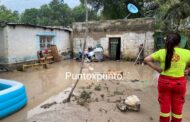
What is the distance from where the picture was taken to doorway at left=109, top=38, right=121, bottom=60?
15.3 meters

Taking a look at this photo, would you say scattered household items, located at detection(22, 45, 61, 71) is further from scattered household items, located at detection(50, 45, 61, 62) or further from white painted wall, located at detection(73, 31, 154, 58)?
white painted wall, located at detection(73, 31, 154, 58)

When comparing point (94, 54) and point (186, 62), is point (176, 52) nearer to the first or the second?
point (186, 62)

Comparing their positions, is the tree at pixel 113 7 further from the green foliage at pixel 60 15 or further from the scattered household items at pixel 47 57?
the green foliage at pixel 60 15

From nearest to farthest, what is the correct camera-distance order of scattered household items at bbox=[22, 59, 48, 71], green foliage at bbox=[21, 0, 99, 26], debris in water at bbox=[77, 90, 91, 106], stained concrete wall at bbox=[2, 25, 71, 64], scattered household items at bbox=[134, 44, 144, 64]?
1. debris in water at bbox=[77, 90, 91, 106]
2. stained concrete wall at bbox=[2, 25, 71, 64]
3. scattered household items at bbox=[22, 59, 48, 71]
4. scattered household items at bbox=[134, 44, 144, 64]
5. green foliage at bbox=[21, 0, 99, 26]

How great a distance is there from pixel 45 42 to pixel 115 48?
5128 mm

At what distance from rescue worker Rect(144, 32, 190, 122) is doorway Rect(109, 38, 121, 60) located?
12.2m

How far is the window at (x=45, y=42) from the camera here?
1356 cm

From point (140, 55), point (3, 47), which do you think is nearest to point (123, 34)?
point (140, 55)

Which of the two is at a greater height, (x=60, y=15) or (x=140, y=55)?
(x=60, y=15)

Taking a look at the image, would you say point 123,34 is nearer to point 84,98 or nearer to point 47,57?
point 47,57

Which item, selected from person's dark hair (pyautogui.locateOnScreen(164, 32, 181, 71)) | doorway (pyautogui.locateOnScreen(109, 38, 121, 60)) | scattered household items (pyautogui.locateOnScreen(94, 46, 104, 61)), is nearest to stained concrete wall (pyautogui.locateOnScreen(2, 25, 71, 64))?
scattered household items (pyautogui.locateOnScreen(94, 46, 104, 61))

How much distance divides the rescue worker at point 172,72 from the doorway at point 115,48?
1219cm

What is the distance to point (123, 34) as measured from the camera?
48.8 feet

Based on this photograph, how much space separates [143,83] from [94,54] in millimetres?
7586
